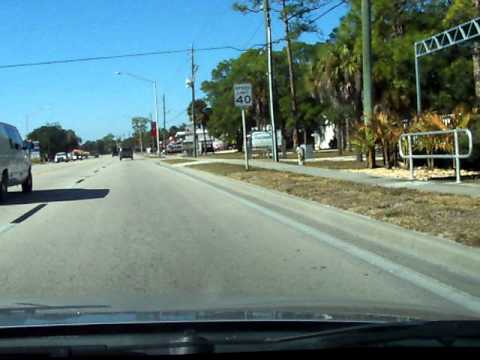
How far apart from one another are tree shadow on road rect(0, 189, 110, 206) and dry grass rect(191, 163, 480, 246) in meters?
5.38

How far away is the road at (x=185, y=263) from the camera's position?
258 inches

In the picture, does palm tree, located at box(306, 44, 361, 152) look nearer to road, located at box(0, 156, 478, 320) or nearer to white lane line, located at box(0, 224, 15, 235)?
road, located at box(0, 156, 478, 320)

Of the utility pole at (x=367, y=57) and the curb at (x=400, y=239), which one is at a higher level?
the utility pole at (x=367, y=57)

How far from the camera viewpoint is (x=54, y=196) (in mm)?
21047

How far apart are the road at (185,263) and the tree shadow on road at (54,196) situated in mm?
3609

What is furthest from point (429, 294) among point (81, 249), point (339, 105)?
point (339, 105)

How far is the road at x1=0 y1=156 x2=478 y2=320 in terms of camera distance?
6.54m

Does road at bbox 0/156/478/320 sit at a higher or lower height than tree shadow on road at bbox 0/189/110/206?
lower

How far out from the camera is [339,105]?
37844mm

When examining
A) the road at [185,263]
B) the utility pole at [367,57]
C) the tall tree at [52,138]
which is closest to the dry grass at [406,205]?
the road at [185,263]

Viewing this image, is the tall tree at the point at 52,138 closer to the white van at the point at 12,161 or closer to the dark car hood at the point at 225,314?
the white van at the point at 12,161

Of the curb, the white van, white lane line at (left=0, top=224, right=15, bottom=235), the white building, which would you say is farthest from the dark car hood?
the white building

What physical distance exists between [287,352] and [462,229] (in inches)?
263

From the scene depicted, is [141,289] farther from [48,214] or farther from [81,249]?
[48,214]
